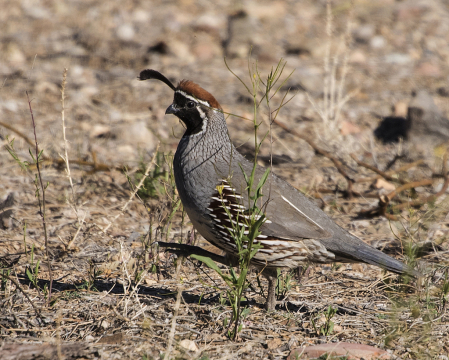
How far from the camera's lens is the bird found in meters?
3.78

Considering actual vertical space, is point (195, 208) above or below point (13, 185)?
above

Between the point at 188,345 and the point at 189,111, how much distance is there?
1881 mm

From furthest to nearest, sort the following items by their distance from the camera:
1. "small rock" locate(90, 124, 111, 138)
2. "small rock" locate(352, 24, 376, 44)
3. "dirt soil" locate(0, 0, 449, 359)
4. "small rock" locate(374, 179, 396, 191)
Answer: "small rock" locate(352, 24, 376, 44) < "small rock" locate(90, 124, 111, 138) < "small rock" locate(374, 179, 396, 191) < "dirt soil" locate(0, 0, 449, 359)

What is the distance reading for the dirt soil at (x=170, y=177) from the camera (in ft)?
11.2

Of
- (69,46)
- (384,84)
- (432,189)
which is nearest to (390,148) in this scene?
(432,189)

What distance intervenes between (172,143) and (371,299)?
344 centimetres

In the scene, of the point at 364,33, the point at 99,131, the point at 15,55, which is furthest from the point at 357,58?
the point at 15,55

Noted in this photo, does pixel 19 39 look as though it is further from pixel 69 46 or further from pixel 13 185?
pixel 13 185

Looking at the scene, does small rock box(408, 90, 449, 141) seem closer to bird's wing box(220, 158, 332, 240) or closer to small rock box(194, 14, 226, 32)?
bird's wing box(220, 158, 332, 240)

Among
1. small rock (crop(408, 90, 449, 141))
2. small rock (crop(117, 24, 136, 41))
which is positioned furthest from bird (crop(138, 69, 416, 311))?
small rock (crop(117, 24, 136, 41))

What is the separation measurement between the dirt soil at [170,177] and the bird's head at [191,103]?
14.4 inches

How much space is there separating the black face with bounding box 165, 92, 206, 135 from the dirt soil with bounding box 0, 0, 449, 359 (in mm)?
334

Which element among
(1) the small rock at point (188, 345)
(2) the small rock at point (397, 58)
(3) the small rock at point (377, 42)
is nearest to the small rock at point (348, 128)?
(2) the small rock at point (397, 58)

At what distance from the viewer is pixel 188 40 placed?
30.5ft
